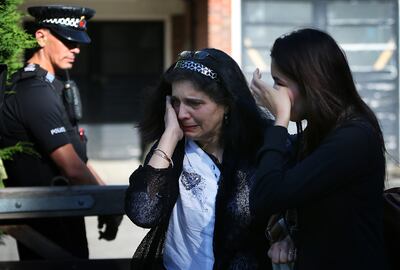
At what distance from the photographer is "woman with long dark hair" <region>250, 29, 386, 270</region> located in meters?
2.14

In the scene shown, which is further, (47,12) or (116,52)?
→ (116,52)

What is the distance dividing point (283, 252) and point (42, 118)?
5.30 ft

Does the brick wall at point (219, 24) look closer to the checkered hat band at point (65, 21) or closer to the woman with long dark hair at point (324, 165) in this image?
the checkered hat band at point (65, 21)

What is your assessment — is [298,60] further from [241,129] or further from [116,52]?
[116,52]

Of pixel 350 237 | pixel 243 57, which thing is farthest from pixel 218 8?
pixel 350 237

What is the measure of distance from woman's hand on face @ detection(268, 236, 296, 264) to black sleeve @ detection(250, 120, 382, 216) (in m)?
0.16

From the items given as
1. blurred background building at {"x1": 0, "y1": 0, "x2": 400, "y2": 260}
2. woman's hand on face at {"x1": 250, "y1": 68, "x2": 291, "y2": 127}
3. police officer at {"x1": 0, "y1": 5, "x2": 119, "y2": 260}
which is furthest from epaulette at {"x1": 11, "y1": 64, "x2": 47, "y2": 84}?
blurred background building at {"x1": 0, "y1": 0, "x2": 400, "y2": 260}

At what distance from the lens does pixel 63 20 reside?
3904 millimetres

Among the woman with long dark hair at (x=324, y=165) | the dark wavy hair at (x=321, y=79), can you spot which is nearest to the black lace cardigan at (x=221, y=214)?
the woman with long dark hair at (x=324, y=165)

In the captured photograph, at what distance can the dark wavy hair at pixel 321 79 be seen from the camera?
221 centimetres

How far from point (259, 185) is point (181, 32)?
9916 mm

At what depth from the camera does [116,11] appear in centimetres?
1187

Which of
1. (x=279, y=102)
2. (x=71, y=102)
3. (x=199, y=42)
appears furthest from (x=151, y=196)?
(x=199, y=42)

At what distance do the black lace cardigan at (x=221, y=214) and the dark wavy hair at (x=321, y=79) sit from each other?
41cm
